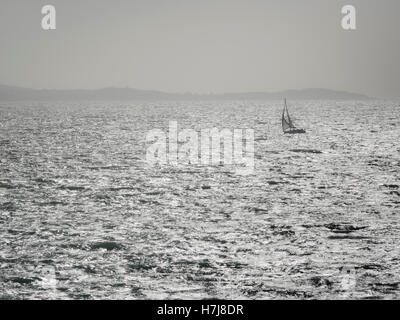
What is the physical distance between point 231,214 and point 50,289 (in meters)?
13.5

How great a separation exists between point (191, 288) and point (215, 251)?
4.31 metres

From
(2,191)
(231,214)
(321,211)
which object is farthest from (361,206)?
(2,191)

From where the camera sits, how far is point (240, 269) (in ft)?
61.7

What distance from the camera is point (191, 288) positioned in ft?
55.5

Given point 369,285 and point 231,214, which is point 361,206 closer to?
point 231,214

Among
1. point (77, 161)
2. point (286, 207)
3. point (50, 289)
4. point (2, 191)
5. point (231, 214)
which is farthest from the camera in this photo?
point (77, 161)

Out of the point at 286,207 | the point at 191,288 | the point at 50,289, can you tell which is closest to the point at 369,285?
the point at 191,288

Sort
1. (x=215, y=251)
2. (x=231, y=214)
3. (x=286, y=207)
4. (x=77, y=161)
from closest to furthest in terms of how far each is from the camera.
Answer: (x=215, y=251), (x=231, y=214), (x=286, y=207), (x=77, y=161)

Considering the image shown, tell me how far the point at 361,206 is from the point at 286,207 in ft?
15.1

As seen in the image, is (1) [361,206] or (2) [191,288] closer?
(2) [191,288]
